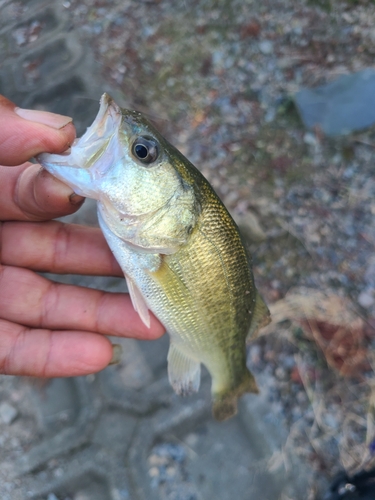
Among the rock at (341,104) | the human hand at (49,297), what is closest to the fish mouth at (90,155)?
the human hand at (49,297)

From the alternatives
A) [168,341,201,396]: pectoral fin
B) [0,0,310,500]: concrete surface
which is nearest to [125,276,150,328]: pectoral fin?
[168,341,201,396]: pectoral fin

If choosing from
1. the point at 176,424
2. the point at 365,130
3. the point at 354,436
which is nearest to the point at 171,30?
the point at 365,130

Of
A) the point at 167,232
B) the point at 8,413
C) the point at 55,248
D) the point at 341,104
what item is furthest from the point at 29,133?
the point at 341,104

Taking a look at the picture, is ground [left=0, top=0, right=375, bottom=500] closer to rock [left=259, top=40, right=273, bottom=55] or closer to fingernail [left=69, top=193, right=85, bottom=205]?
rock [left=259, top=40, right=273, bottom=55]

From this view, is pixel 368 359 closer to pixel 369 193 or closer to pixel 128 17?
pixel 369 193

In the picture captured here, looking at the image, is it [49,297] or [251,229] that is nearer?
[49,297]

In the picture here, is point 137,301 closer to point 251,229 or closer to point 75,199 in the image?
point 75,199

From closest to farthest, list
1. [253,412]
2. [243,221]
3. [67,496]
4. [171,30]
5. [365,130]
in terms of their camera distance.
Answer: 1. [67,496]
2. [253,412]
3. [243,221]
4. [365,130]
5. [171,30]
